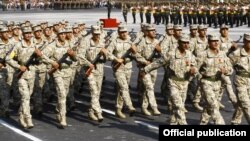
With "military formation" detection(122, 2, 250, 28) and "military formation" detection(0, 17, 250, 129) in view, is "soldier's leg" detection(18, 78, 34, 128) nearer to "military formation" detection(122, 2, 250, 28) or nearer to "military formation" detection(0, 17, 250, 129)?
"military formation" detection(0, 17, 250, 129)

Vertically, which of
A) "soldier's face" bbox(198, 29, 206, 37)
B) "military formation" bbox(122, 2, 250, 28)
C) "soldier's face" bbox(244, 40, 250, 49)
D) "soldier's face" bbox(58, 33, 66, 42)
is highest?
"soldier's face" bbox(244, 40, 250, 49)

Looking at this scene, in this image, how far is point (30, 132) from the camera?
12953 mm

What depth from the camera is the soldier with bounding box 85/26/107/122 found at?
1370 cm

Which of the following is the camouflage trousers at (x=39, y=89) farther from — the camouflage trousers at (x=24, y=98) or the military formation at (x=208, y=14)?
the military formation at (x=208, y=14)

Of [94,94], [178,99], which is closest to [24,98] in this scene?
[94,94]

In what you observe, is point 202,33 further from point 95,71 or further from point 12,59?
point 12,59

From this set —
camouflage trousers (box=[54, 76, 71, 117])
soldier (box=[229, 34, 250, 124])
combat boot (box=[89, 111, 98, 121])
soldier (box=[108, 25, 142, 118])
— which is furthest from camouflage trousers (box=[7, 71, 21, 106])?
soldier (box=[229, 34, 250, 124])

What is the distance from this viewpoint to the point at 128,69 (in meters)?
14.5

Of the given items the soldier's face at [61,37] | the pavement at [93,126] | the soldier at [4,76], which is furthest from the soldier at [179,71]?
the soldier at [4,76]

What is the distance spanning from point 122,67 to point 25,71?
93.9 inches

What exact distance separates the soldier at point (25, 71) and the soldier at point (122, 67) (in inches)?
73.2

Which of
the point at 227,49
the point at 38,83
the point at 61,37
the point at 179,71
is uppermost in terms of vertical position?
the point at 61,37

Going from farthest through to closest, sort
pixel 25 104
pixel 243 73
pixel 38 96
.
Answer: pixel 38 96 → pixel 25 104 → pixel 243 73

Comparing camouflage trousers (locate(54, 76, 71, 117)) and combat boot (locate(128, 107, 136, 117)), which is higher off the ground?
camouflage trousers (locate(54, 76, 71, 117))
